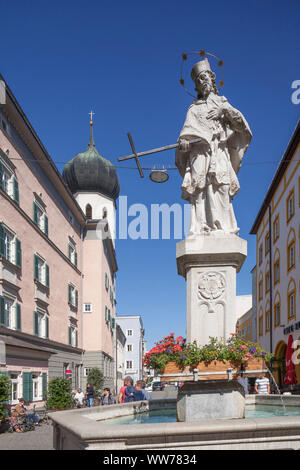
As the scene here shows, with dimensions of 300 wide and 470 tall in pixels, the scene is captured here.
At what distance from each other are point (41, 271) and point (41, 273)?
146mm

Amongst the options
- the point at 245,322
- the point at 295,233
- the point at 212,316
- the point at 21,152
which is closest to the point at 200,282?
the point at 212,316

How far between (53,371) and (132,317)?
88.4 meters

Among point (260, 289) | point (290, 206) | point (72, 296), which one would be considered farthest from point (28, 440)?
point (260, 289)

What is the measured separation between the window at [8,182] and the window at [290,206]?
55.9 ft

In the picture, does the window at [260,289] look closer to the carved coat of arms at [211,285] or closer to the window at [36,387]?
the window at [36,387]

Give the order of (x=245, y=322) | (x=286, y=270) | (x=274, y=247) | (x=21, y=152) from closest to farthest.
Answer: (x=21, y=152) < (x=286, y=270) < (x=274, y=247) < (x=245, y=322)

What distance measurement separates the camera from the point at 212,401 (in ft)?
22.6

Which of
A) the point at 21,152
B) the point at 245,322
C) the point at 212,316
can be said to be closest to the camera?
the point at 212,316

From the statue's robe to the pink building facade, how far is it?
631 inches

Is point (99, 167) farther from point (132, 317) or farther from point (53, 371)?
point (132, 317)

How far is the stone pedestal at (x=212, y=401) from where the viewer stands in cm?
682

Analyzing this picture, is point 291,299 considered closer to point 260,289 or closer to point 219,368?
point 260,289

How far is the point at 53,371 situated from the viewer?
33719mm
